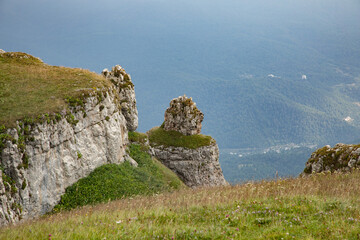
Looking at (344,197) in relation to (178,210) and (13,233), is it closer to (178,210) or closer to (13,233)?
(178,210)

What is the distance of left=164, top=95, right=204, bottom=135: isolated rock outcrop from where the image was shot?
155 feet

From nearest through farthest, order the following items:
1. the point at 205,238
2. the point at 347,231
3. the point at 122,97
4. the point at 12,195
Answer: the point at 347,231, the point at 205,238, the point at 12,195, the point at 122,97

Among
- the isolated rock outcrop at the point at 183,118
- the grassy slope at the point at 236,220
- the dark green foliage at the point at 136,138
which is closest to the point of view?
the grassy slope at the point at 236,220

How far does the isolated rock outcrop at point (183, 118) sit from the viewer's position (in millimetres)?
47156

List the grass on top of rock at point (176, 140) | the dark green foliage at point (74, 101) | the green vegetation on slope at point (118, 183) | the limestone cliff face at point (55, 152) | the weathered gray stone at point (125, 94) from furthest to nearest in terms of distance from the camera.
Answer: the grass on top of rock at point (176, 140)
the weathered gray stone at point (125, 94)
the dark green foliage at point (74, 101)
the green vegetation on slope at point (118, 183)
the limestone cliff face at point (55, 152)

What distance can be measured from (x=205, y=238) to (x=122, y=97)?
1222 inches

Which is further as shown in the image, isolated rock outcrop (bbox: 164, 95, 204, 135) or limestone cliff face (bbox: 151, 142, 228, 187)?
isolated rock outcrop (bbox: 164, 95, 204, 135)

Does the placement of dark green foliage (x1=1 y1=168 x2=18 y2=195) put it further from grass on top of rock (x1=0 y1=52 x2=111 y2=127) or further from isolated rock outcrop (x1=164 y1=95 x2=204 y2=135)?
isolated rock outcrop (x1=164 y1=95 x2=204 y2=135)

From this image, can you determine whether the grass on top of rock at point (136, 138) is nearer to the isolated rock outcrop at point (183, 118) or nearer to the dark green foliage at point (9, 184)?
the isolated rock outcrop at point (183, 118)

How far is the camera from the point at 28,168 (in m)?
19.2

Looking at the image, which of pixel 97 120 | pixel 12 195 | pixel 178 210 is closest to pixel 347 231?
pixel 178 210

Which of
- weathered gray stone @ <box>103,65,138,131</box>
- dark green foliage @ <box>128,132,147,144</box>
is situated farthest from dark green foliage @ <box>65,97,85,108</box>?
dark green foliage @ <box>128,132,147,144</box>

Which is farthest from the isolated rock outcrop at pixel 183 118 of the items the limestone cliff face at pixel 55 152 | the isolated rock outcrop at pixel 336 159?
the isolated rock outcrop at pixel 336 159

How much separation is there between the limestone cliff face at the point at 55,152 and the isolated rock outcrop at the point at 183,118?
16433mm
